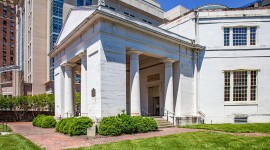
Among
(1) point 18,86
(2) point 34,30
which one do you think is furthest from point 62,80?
(2) point 34,30

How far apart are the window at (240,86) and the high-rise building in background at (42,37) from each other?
1585 inches

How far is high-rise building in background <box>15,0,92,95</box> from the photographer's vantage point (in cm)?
5406

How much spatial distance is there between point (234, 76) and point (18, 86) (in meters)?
44.6

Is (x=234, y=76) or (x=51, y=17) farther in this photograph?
(x=51, y=17)

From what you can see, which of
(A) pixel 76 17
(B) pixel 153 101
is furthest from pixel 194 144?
(B) pixel 153 101

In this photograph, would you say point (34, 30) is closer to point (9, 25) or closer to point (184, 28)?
point (184, 28)

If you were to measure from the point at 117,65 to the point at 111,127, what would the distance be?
4666mm

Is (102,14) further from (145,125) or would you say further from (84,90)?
(145,125)

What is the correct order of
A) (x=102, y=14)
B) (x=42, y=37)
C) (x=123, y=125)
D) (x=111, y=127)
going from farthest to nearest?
(x=42, y=37) → (x=102, y=14) → (x=123, y=125) → (x=111, y=127)

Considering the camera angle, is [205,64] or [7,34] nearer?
[205,64]

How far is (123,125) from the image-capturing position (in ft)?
46.4

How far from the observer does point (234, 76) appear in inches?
906

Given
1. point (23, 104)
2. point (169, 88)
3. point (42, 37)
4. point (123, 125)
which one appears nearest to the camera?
point (123, 125)

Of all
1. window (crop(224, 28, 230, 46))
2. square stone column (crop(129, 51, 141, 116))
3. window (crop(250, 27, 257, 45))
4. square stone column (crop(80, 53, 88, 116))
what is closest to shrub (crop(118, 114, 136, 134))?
square stone column (crop(129, 51, 141, 116))
